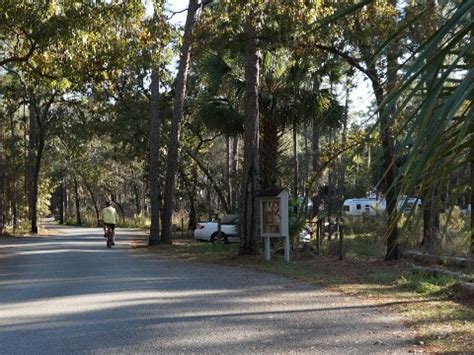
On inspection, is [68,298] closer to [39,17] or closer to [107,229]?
[39,17]

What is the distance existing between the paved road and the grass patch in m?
0.38

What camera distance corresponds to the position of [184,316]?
817cm

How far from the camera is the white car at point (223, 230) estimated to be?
2530 cm

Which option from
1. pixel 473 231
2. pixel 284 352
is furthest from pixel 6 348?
pixel 473 231

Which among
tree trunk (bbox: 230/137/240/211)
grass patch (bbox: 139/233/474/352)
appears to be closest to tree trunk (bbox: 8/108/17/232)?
tree trunk (bbox: 230/137/240/211)

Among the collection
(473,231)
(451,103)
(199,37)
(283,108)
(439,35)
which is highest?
(199,37)

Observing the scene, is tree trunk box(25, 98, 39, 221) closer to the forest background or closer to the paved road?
the forest background

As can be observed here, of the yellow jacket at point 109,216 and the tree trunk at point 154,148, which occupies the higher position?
the tree trunk at point 154,148

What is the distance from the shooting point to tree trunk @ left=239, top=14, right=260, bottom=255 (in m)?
16.6

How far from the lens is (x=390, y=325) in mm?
7527

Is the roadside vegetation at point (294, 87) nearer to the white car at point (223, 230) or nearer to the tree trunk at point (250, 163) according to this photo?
the tree trunk at point (250, 163)

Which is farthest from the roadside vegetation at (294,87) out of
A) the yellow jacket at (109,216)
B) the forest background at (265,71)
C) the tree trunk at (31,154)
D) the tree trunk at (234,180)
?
the tree trunk at (31,154)

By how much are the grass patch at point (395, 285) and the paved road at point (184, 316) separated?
0.38m

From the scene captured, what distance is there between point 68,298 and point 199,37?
875cm
